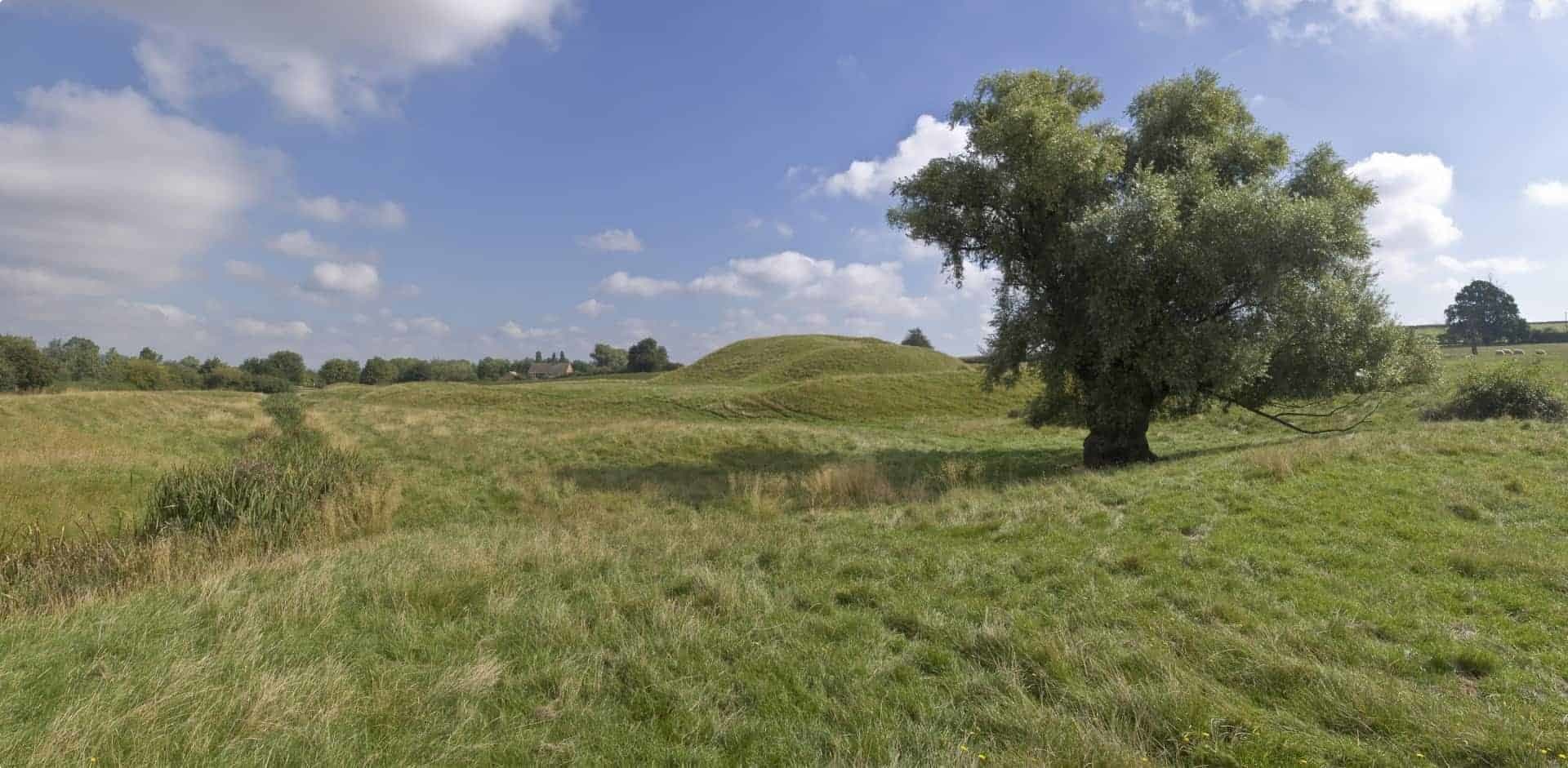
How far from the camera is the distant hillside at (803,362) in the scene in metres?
68.0

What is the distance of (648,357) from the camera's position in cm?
12731

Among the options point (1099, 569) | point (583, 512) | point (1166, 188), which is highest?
point (1166, 188)

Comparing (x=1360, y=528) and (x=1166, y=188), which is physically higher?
(x=1166, y=188)

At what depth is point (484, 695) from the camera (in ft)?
16.4

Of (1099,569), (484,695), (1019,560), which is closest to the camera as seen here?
(484,695)

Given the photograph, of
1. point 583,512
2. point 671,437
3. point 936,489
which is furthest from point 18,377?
point 936,489

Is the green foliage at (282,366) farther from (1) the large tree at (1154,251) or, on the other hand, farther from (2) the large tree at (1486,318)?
(2) the large tree at (1486,318)

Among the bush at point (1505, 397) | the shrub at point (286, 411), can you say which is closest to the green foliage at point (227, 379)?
the shrub at point (286, 411)

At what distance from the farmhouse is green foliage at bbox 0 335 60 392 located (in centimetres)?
8886

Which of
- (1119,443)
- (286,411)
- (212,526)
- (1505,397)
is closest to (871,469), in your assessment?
(1119,443)

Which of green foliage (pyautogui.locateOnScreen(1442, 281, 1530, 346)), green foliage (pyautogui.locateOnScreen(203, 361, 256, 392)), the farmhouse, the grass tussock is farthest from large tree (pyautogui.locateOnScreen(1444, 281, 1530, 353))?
green foliage (pyautogui.locateOnScreen(203, 361, 256, 392))

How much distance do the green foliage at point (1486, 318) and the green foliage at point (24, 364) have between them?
17831 centimetres

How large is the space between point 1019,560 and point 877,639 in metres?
3.02

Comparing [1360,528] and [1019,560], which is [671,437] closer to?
[1019,560]
